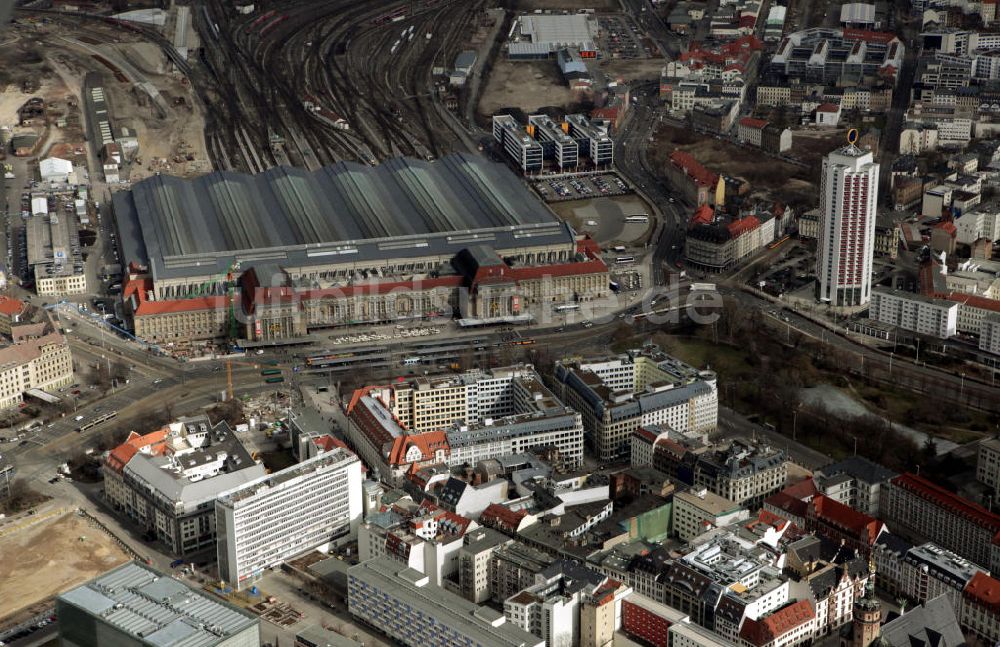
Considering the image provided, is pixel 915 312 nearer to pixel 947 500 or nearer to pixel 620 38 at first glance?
pixel 947 500

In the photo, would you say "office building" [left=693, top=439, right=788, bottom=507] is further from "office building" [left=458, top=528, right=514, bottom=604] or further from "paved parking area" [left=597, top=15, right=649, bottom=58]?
"paved parking area" [left=597, top=15, right=649, bottom=58]

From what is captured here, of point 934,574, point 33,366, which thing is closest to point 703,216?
point 33,366

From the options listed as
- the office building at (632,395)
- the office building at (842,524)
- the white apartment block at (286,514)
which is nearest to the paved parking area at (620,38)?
the office building at (632,395)

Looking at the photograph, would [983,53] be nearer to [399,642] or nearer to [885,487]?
[885,487]

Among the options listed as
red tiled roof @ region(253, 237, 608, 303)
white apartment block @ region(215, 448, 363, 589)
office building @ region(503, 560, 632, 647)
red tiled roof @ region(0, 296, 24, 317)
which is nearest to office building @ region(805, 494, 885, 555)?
office building @ region(503, 560, 632, 647)

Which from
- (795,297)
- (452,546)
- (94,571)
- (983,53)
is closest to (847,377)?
(795,297)
